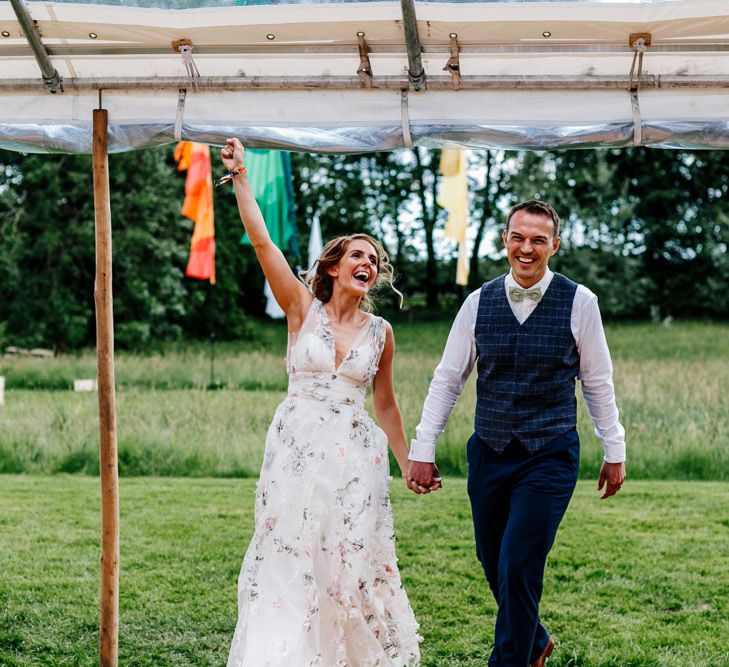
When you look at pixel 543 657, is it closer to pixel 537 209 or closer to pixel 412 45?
pixel 537 209

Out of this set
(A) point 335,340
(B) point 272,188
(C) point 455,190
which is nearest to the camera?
(A) point 335,340

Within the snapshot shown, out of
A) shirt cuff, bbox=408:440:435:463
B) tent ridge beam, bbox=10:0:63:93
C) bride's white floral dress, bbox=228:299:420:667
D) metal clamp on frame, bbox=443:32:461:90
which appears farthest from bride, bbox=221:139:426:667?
tent ridge beam, bbox=10:0:63:93

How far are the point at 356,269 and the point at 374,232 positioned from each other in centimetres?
3066

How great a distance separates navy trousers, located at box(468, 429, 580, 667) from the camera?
12.5 ft

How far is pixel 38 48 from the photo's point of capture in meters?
4.19

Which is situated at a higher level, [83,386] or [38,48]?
[38,48]

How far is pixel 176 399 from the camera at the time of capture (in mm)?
12875

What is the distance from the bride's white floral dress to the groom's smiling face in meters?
0.73

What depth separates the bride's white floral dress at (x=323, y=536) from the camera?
12.7ft

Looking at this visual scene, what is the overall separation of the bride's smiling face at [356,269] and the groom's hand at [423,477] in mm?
805

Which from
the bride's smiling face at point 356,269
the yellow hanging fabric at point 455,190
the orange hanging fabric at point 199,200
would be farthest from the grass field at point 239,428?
the bride's smiling face at point 356,269

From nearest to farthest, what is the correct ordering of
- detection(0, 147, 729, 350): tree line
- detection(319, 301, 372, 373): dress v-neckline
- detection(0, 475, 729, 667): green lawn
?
detection(319, 301, 372, 373): dress v-neckline → detection(0, 475, 729, 667): green lawn → detection(0, 147, 729, 350): tree line

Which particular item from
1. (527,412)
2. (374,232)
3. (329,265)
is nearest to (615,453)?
(527,412)

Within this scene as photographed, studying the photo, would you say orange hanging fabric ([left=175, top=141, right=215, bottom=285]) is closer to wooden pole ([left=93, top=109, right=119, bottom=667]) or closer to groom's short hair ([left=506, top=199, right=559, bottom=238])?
wooden pole ([left=93, top=109, right=119, bottom=667])
